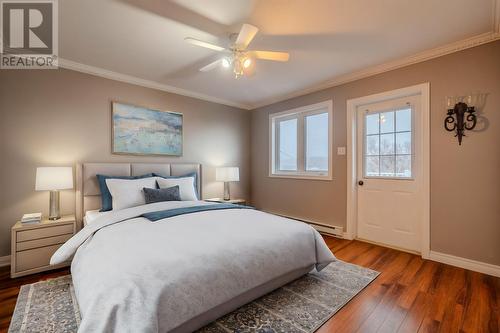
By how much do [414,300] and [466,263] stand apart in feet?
3.66

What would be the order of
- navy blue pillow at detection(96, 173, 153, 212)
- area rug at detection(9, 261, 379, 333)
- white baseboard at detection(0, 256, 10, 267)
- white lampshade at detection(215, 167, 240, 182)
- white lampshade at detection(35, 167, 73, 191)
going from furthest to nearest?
white lampshade at detection(215, 167, 240, 182) → navy blue pillow at detection(96, 173, 153, 212) → white baseboard at detection(0, 256, 10, 267) → white lampshade at detection(35, 167, 73, 191) → area rug at detection(9, 261, 379, 333)

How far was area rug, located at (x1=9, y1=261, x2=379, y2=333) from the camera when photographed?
1.58 meters

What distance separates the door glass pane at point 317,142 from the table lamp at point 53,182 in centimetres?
342

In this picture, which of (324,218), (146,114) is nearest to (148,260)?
(146,114)

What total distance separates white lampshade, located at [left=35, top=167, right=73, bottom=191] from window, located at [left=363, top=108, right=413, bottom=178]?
382cm

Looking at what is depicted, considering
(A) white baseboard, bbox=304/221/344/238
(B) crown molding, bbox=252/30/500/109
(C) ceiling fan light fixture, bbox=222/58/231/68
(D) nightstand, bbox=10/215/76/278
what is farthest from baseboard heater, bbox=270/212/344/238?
(D) nightstand, bbox=10/215/76/278

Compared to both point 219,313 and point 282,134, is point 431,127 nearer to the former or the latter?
point 282,134

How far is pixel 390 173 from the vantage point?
124 inches

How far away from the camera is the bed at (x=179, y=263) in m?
1.16

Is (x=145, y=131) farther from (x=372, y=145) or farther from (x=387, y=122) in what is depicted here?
(x=387, y=122)

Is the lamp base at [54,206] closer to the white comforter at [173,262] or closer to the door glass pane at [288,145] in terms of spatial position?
the white comforter at [173,262]

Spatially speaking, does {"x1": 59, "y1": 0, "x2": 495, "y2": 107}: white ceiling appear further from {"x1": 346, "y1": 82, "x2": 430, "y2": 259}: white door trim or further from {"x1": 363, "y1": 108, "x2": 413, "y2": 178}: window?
{"x1": 363, "y1": 108, "x2": 413, "y2": 178}: window

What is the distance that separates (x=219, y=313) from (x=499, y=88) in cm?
329

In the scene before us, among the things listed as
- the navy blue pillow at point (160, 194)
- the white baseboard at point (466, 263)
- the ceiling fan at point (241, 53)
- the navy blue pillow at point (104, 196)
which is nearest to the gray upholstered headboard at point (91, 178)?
the navy blue pillow at point (104, 196)
